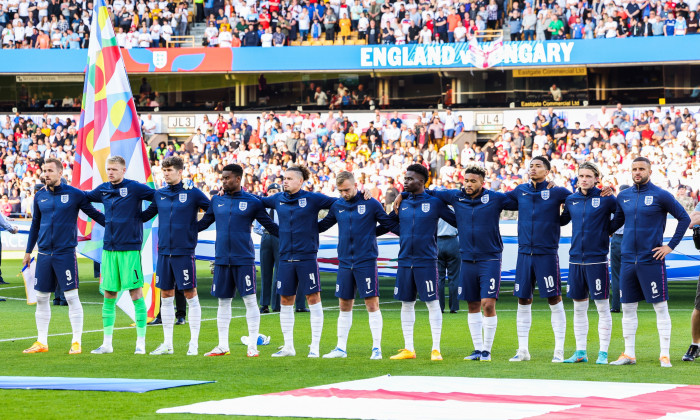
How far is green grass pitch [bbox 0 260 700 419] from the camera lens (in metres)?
8.02

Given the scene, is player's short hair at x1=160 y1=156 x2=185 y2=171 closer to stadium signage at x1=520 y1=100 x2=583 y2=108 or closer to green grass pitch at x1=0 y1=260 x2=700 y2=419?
green grass pitch at x1=0 y1=260 x2=700 y2=419

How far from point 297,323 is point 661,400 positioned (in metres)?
7.63

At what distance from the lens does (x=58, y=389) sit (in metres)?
8.45

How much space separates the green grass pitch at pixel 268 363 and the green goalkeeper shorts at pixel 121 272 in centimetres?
76

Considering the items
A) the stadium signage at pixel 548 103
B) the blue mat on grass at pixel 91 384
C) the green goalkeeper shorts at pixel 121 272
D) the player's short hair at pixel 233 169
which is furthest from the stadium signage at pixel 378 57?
the blue mat on grass at pixel 91 384

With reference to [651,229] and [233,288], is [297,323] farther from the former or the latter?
[651,229]

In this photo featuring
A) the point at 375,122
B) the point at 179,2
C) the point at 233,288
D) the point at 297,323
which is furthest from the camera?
the point at 179,2

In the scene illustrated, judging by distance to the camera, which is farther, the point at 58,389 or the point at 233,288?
the point at 233,288

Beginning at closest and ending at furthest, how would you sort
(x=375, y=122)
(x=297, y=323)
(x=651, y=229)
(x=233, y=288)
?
(x=651, y=229)
(x=233, y=288)
(x=297, y=323)
(x=375, y=122)

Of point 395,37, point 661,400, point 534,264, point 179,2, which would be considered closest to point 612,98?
point 395,37

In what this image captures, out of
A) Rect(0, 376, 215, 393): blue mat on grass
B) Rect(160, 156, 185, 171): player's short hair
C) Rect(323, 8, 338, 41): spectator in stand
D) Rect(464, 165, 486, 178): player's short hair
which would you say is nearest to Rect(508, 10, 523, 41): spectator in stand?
Rect(323, 8, 338, 41): spectator in stand

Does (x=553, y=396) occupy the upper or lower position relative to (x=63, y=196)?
lower

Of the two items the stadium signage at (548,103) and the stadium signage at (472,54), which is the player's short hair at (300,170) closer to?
the stadium signage at (472,54)

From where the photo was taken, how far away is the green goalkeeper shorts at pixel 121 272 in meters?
11.4
